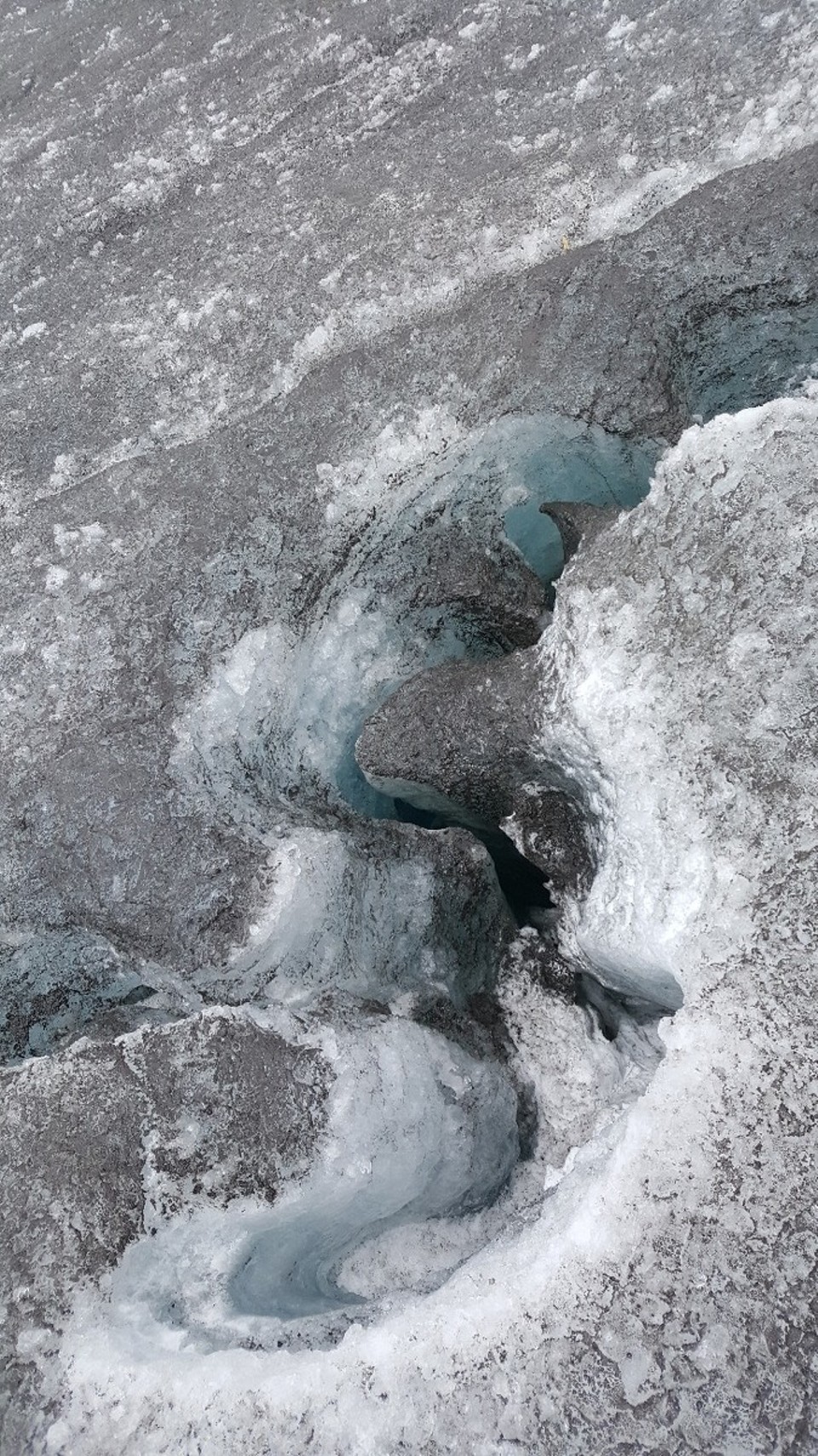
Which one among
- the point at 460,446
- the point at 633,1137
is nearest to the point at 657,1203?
the point at 633,1137

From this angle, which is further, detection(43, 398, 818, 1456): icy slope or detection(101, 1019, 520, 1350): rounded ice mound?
detection(101, 1019, 520, 1350): rounded ice mound

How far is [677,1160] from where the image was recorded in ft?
3.65

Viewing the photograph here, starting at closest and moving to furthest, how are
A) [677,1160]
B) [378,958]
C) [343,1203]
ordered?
1. [677,1160]
2. [343,1203]
3. [378,958]

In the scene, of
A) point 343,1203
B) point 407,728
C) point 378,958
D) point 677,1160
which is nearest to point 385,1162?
point 343,1203

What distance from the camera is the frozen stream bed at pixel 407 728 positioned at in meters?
1.13

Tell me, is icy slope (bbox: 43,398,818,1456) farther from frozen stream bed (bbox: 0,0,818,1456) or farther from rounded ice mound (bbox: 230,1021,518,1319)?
rounded ice mound (bbox: 230,1021,518,1319)

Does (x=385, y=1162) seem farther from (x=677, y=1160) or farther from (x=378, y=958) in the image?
(x=677, y=1160)

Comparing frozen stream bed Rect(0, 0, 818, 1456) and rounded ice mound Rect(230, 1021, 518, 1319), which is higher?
frozen stream bed Rect(0, 0, 818, 1456)

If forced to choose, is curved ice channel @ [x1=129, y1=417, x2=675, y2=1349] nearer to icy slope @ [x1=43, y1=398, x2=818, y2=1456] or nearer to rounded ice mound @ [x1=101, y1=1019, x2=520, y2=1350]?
rounded ice mound @ [x1=101, y1=1019, x2=520, y2=1350]

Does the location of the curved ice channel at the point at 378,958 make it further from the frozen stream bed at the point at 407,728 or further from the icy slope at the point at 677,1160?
the icy slope at the point at 677,1160

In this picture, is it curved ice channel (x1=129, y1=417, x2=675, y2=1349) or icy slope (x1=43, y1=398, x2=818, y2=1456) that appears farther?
curved ice channel (x1=129, y1=417, x2=675, y2=1349)

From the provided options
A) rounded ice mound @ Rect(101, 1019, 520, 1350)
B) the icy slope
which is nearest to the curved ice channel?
rounded ice mound @ Rect(101, 1019, 520, 1350)

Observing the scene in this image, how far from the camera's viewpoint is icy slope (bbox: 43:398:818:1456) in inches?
40.9

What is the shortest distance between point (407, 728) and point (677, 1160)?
2.82 feet
